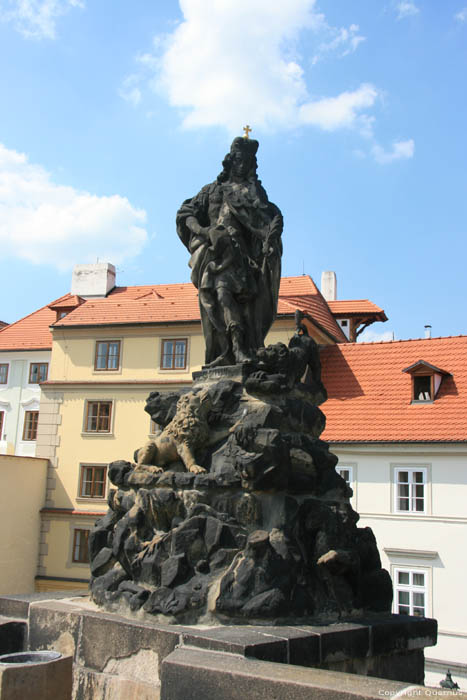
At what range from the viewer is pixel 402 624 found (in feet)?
18.2

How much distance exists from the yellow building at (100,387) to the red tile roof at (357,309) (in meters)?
3.51

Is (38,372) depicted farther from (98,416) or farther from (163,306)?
(163,306)

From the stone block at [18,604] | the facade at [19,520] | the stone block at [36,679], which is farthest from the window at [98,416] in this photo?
the stone block at [36,679]

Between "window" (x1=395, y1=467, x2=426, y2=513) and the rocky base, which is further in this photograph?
"window" (x1=395, y1=467, x2=426, y2=513)

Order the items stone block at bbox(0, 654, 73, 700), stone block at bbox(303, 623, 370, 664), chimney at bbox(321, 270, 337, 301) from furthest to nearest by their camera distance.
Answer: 1. chimney at bbox(321, 270, 337, 301)
2. stone block at bbox(303, 623, 370, 664)
3. stone block at bbox(0, 654, 73, 700)

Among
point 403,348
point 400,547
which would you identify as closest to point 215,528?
point 400,547

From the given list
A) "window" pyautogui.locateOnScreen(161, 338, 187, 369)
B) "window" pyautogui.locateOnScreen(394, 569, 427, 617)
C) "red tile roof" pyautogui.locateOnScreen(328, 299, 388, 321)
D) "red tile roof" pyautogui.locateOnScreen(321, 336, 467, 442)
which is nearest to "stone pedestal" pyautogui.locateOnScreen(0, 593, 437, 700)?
"window" pyautogui.locateOnScreen(394, 569, 427, 617)

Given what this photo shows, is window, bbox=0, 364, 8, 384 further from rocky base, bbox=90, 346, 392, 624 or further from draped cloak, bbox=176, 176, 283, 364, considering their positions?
rocky base, bbox=90, 346, 392, 624

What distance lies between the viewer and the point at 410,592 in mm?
17953

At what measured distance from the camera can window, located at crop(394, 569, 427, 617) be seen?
17.7m

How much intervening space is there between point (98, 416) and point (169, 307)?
4.75 metres

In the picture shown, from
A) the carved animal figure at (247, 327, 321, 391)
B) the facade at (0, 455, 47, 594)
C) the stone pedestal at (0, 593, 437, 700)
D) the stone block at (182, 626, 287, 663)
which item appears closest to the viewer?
the stone block at (182, 626, 287, 663)

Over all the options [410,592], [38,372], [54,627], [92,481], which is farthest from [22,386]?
[54,627]

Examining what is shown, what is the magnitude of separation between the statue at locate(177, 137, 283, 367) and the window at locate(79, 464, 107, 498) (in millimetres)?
19120
